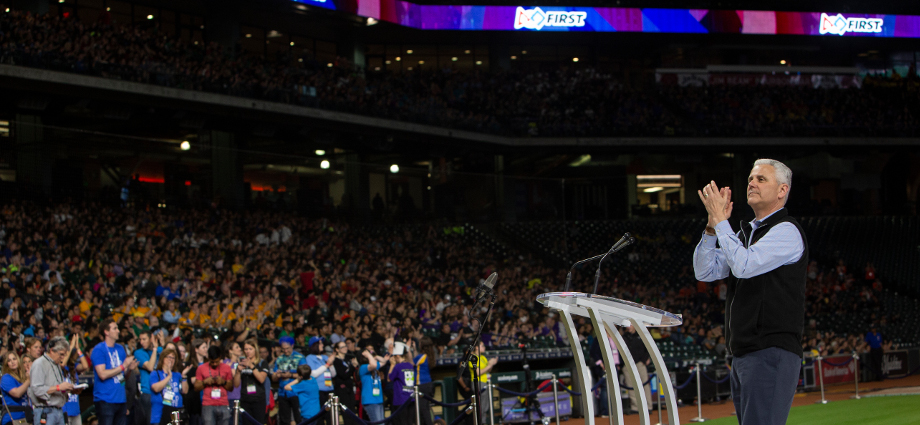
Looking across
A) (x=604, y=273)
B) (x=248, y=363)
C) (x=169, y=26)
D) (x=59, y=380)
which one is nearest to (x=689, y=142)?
(x=604, y=273)

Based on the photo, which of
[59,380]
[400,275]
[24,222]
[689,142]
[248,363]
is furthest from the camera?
[689,142]

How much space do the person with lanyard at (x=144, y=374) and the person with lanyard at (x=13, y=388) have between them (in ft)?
4.05

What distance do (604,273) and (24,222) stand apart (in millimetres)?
17189

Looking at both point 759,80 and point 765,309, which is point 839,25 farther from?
point 765,309

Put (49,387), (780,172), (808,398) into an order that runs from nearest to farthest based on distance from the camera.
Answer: (780,172), (49,387), (808,398)

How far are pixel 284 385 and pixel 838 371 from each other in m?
14.7

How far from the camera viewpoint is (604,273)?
26281 mm

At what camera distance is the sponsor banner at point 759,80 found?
114ft

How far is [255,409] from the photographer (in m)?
9.73

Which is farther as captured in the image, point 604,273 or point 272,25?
point 272,25

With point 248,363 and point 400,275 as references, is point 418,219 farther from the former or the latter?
point 248,363

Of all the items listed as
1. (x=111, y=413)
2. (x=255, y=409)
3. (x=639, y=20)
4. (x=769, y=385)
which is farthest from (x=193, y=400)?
(x=639, y=20)

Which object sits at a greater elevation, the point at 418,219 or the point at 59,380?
the point at 418,219

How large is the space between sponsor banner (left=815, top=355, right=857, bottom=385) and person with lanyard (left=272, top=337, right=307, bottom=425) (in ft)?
44.2
